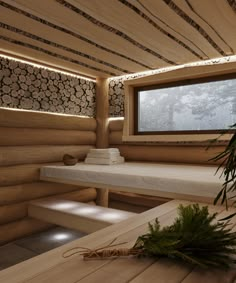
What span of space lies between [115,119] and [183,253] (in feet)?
9.72

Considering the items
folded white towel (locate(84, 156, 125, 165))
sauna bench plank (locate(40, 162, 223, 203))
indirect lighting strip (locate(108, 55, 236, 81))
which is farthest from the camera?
folded white towel (locate(84, 156, 125, 165))

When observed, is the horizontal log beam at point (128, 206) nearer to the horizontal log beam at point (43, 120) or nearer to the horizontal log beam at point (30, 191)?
the horizontal log beam at point (30, 191)

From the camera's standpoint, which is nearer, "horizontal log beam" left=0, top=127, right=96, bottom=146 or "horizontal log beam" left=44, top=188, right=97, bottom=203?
"horizontal log beam" left=0, top=127, right=96, bottom=146

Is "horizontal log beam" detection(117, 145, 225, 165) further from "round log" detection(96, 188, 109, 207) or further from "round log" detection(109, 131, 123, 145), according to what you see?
"round log" detection(96, 188, 109, 207)

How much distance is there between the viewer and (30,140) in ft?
10.4

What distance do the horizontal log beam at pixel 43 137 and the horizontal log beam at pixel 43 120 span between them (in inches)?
2.3

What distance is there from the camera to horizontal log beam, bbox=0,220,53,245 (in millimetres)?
2971

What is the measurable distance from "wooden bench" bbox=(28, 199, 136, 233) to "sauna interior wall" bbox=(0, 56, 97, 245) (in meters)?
0.22

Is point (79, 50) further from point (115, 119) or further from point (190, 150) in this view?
point (190, 150)

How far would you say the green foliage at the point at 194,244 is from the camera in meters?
1.15

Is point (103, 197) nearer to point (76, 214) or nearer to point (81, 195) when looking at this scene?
point (81, 195)

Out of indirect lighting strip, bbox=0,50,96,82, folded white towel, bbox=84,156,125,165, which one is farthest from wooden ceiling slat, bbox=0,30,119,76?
folded white towel, bbox=84,156,125,165

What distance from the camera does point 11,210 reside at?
3.02m

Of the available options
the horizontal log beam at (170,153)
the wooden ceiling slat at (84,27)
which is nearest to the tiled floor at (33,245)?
the horizontal log beam at (170,153)
